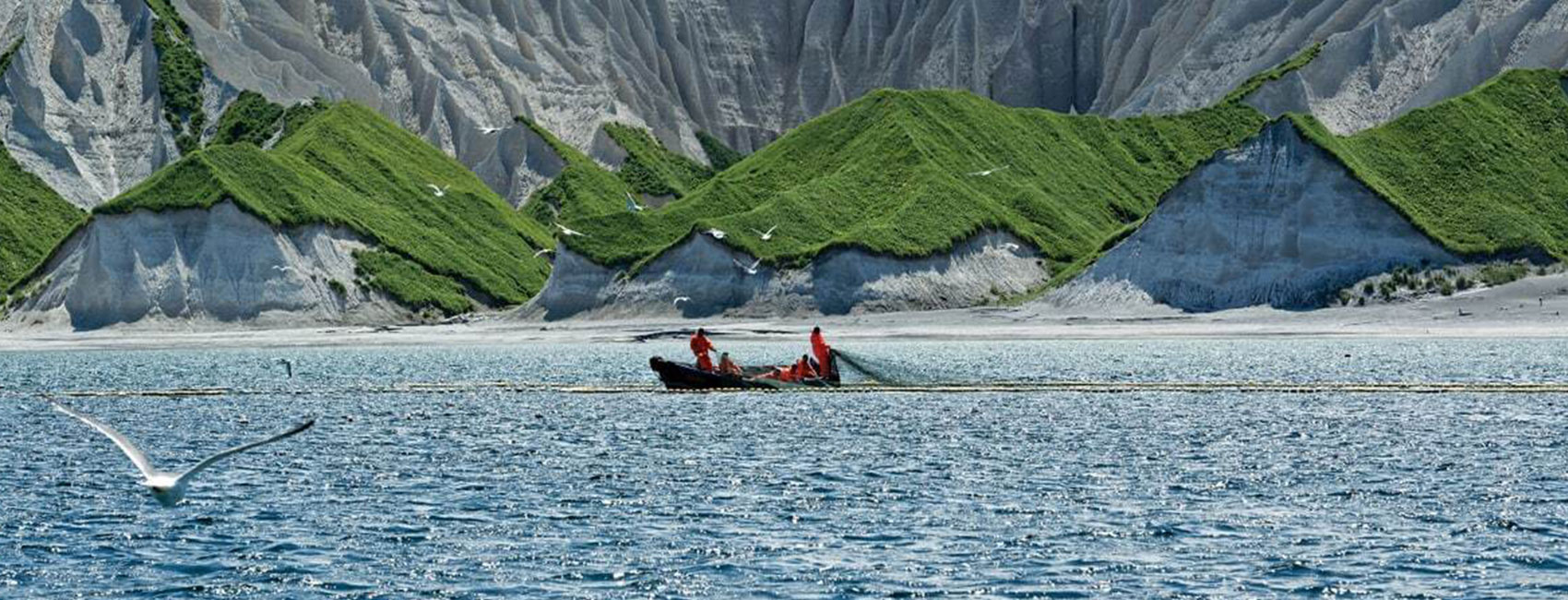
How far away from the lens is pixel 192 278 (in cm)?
14525

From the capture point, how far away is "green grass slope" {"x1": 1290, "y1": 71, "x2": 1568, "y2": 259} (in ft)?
433

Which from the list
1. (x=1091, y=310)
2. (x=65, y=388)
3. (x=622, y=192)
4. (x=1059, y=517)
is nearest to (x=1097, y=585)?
(x=1059, y=517)

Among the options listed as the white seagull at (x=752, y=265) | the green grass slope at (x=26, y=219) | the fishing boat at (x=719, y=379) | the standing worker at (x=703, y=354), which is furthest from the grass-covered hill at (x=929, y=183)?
the standing worker at (x=703, y=354)

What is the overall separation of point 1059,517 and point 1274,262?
9402cm

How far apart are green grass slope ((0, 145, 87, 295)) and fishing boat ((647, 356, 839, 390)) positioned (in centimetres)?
8971

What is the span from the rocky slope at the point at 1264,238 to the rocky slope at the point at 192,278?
4604cm

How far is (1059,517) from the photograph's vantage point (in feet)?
125

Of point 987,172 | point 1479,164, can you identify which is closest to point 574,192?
point 987,172

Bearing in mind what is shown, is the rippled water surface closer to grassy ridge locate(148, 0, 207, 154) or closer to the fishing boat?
the fishing boat

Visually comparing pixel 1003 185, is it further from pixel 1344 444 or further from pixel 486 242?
pixel 1344 444

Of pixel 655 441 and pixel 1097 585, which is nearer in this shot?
pixel 1097 585

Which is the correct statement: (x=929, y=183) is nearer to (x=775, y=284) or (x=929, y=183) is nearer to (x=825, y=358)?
(x=775, y=284)

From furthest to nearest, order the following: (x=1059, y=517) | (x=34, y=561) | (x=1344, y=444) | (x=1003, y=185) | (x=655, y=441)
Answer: (x=1003, y=185), (x=655, y=441), (x=1344, y=444), (x=1059, y=517), (x=34, y=561)

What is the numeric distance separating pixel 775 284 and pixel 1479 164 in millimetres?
41106
